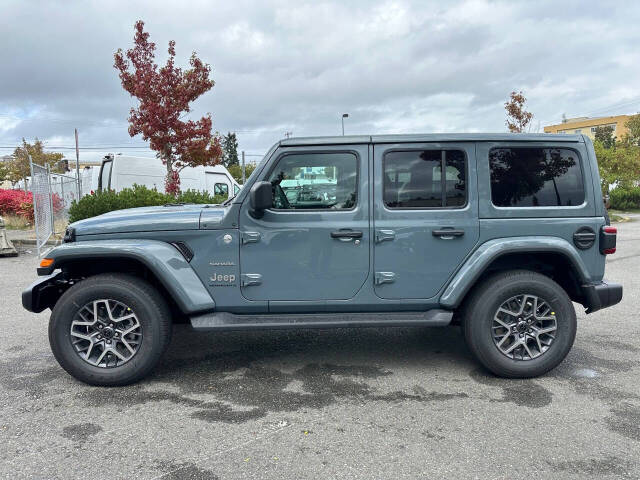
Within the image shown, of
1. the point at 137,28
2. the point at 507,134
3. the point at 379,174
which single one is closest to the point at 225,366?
the point at 379,174

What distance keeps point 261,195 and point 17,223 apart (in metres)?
17.7

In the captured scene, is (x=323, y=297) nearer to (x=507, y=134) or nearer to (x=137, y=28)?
(x=507, y=134)

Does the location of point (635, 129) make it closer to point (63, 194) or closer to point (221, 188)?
point (221, 188)

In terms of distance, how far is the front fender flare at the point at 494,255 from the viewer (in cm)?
367

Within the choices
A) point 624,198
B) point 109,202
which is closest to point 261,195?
point 109,202

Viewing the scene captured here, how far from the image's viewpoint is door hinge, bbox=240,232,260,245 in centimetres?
370

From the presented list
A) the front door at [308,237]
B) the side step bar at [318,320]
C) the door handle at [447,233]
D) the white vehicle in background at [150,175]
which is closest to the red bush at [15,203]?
the white vehicle in background at [150,175]

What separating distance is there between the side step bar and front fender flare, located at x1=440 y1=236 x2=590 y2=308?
0.18 meters

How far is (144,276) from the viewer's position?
12.7 ft

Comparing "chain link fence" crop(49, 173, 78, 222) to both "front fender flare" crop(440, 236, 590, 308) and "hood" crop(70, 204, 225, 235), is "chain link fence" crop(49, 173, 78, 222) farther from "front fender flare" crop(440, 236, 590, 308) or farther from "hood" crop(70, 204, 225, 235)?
"front fender flare" crop(440, 236, 590, 308)

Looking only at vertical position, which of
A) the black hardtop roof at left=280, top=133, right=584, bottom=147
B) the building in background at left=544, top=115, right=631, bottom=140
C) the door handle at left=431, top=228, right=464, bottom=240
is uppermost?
the building in background at left=544, top=115, right=631, bottom=140

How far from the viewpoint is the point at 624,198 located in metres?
28.8

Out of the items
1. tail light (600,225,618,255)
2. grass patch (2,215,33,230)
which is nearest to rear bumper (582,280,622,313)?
tail light (600,225,618,255)

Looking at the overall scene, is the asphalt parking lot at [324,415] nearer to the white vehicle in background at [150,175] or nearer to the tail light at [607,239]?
the tail light at [607,239]
